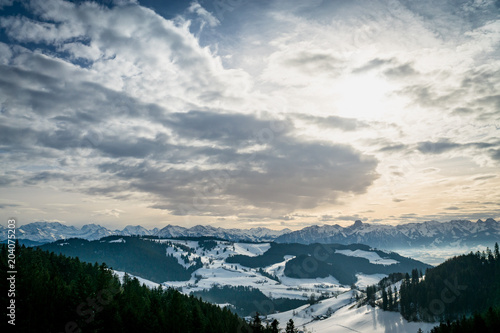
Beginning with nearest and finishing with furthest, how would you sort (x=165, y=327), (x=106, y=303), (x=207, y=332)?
1. (x=106, y=303)
2. (x=165, y=327)
3. (x=207, y=332)

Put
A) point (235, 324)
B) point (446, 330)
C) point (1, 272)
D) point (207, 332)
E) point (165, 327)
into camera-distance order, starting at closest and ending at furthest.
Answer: point (1, 272), point (165, 327), point (207, 332), point (235, 324), point (446, 330)

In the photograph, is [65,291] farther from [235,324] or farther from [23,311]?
[235,324]

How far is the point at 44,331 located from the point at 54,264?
70.1 metres

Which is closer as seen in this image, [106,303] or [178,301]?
[106,303]

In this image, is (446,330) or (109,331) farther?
(446,330)

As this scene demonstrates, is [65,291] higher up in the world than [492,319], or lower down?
higher up

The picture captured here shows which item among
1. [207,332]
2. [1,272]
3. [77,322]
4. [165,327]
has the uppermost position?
[1,272]

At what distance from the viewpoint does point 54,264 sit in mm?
Result: 124438

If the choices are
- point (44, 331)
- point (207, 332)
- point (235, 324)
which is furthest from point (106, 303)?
point (235, 324)

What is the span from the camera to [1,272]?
61.5m

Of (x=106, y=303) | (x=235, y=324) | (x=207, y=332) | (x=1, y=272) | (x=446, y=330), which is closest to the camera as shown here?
(x=1, y=272)

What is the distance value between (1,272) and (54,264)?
70454 millimetres

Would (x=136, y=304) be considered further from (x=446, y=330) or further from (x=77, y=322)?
(x=446, y=330)

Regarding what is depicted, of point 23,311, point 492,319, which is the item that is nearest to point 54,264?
point 23,311
